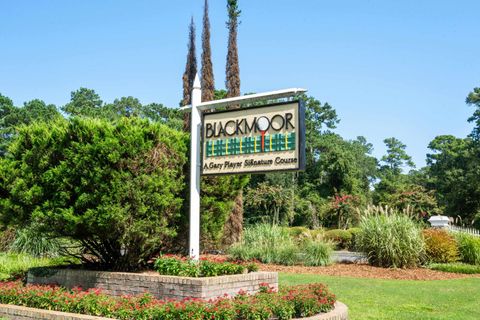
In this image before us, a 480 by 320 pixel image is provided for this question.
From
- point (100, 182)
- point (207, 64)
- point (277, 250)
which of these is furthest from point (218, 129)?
point (207, 64)

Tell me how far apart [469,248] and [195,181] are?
38.9 feet

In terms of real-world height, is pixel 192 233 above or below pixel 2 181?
below

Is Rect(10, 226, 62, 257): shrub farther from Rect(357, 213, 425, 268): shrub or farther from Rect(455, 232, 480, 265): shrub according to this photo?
Rect(455, 232, 480, 265): shrub

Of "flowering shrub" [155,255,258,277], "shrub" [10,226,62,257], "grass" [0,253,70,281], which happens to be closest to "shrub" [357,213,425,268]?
"flowering shrub" [155,255,258,277]

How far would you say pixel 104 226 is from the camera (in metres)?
7.54

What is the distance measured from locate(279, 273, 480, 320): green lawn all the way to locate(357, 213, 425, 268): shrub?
2258 millimetres

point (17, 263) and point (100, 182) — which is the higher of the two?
point (100, 182)

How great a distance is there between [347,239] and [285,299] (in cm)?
1726

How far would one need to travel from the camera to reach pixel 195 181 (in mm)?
8227

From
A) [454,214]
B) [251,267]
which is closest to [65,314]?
[251,267]

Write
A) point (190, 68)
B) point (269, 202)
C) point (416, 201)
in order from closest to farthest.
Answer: point (190, 68) < point (269, 202) < point (416, 201)

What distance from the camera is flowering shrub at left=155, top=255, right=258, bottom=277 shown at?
286 inches

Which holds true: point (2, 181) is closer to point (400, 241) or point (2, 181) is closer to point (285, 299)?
point (285, 299)

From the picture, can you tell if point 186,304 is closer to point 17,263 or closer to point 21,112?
point 17,263
